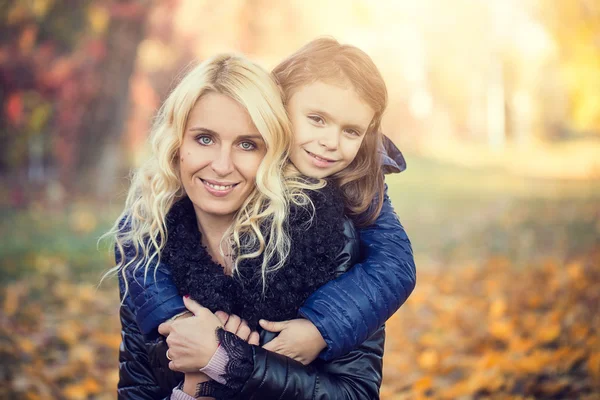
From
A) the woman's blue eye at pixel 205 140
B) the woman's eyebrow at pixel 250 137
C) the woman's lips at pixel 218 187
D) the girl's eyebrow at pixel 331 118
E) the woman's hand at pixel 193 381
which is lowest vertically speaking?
the woman's hand at pixel 193 381

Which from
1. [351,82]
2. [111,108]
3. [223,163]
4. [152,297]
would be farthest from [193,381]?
[111,108]

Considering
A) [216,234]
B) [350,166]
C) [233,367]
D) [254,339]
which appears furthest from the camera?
[350,166]

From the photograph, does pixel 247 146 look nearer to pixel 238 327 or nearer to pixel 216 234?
pixel 216 234

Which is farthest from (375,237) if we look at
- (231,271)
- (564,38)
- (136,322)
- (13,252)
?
(564,38)

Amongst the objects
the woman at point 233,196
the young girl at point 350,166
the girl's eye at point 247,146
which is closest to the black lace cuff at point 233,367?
the woman at point 233,196

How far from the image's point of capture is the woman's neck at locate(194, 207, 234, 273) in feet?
6.54

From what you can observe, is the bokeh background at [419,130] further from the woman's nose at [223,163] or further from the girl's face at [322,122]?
the woman's nose at [223,163]

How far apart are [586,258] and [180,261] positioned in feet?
16.3

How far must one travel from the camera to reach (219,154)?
185 cm

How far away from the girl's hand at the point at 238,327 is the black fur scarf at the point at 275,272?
0.06 feet

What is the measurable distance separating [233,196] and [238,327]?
399 millimetres

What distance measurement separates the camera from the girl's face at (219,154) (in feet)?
5.99

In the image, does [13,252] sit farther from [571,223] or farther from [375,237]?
[571,223]

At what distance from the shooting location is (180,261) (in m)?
1.93
